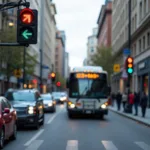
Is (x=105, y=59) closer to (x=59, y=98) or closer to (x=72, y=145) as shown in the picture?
(x=59, y=98)

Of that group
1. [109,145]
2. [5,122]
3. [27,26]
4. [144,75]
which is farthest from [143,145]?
[144,75]

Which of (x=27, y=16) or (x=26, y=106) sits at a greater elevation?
(x=27, y=16)

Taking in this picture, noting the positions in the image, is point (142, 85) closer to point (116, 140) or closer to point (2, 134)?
point (116, 140)

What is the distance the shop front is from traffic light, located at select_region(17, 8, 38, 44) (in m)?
32.3

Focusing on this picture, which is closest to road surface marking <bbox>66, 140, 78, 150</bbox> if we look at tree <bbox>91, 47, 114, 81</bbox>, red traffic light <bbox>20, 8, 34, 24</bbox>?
red traffic light <bbox>20, 8, 34, 24</bbox>

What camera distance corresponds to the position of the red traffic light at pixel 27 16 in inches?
510

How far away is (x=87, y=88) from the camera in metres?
26.2

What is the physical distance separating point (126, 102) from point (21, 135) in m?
21.4

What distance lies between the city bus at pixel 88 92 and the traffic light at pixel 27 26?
1333cm

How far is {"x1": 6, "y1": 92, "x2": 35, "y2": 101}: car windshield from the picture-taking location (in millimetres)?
19656

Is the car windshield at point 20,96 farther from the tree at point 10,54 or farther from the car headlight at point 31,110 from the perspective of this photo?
the tree at point 10,54

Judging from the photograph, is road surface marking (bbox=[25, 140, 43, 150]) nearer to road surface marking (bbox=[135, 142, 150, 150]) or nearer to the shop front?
road surface marking (bbox=[135, 142, 150, 150])

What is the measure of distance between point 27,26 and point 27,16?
0.30m

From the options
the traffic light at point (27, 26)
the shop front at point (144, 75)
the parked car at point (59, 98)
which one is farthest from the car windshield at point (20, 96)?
the parked car at point (59, 98)
